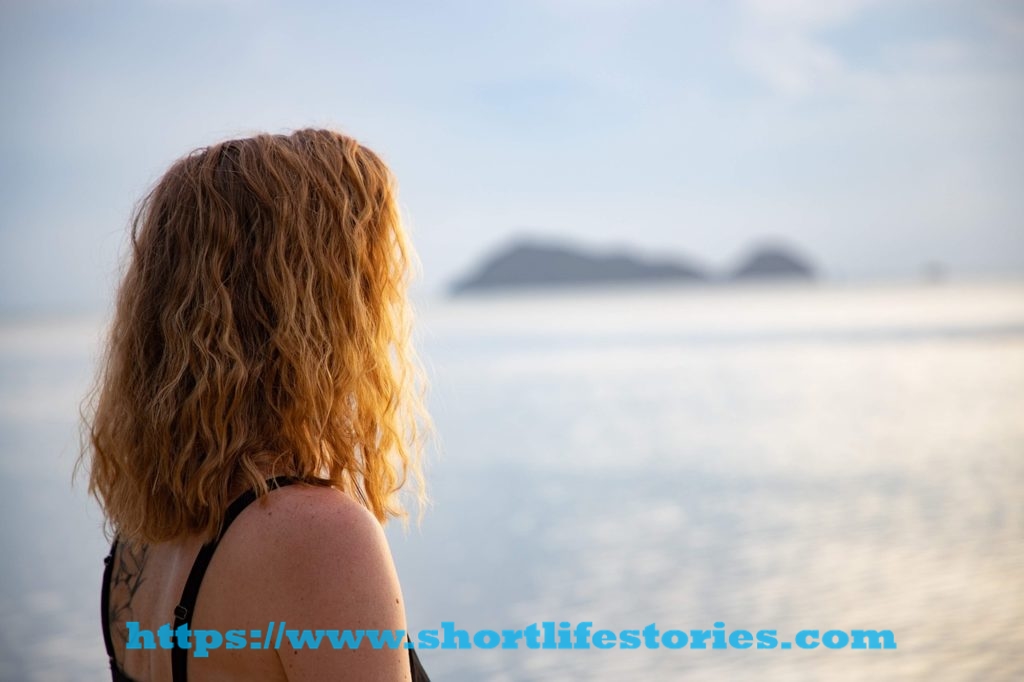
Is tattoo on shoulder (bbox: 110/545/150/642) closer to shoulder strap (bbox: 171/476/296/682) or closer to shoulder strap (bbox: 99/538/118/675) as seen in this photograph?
shoulder strap (bbox: 99/538/118/675)

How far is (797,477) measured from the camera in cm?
1480

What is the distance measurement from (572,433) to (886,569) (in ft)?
33.1

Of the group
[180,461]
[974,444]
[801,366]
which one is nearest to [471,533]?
[974,444]

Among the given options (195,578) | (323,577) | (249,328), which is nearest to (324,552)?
(323,577)

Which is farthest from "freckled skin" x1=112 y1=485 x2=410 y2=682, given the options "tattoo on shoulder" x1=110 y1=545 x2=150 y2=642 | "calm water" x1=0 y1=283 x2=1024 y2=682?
"calm water" x1=0 y1=283 x2=1024 y2=682

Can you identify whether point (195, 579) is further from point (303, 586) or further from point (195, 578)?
point (303, 586)

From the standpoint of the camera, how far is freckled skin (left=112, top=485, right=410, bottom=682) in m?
1.43

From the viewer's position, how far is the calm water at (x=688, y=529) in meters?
8.35

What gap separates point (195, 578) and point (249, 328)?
424 millimetres

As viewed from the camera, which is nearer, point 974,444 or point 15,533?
point 15,533

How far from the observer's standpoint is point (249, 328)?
169 centimetres

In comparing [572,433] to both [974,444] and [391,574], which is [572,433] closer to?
[974,444]

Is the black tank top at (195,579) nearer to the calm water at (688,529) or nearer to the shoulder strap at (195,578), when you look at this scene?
the shoulder strap at (195,578)

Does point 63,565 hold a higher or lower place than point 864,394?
lower
